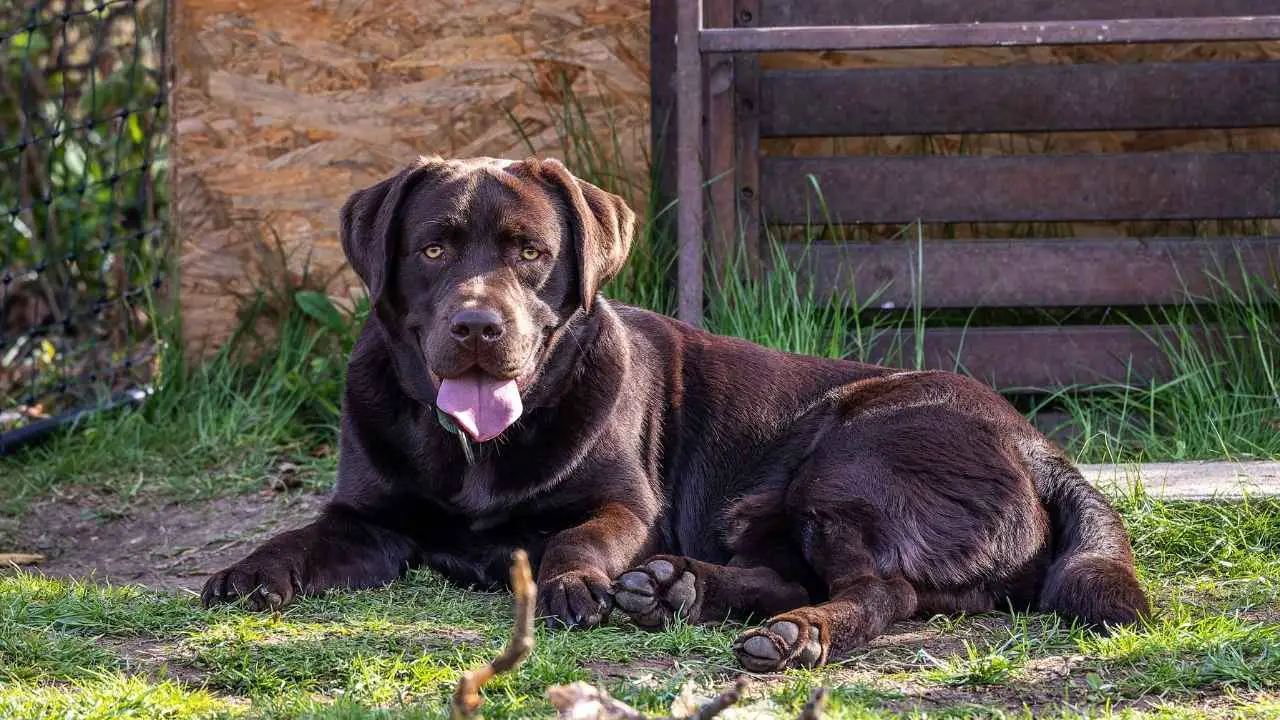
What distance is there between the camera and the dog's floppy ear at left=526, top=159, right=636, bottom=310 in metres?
3.54

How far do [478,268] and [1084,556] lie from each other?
5.13ft

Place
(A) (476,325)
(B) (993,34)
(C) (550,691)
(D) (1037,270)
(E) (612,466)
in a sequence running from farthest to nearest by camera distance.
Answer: (D) (1037,270)
(B) (993,34)
(E) (612,466)
(A) (476,325)
(C) (550,691)

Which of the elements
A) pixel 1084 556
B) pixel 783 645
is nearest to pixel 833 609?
pixel 783 645

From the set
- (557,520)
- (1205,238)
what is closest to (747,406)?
(557,520)

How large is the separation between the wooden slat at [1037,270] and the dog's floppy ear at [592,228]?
6.45 ft

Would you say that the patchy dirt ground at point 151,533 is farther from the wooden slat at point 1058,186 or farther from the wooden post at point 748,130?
the wooden slat at point 1058,186

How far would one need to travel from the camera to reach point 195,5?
5820mm

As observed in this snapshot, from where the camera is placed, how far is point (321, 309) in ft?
18.8

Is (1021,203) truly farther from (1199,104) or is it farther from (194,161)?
(194,161)

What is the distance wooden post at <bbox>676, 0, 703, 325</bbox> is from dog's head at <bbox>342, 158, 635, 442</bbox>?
130 centimetres

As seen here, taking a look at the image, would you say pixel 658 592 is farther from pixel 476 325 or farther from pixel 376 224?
pixel 376 224

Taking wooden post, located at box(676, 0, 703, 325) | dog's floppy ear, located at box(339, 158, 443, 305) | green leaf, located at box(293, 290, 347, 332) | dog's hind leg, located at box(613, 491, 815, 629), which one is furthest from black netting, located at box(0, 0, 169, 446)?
dog's hind leg, located at box(613, 491, 815, 629)

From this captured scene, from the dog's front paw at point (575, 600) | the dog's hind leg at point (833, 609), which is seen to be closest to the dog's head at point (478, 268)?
the dog's front paw at point (575, 600)

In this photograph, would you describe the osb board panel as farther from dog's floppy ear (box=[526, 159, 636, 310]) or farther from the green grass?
the green grass
